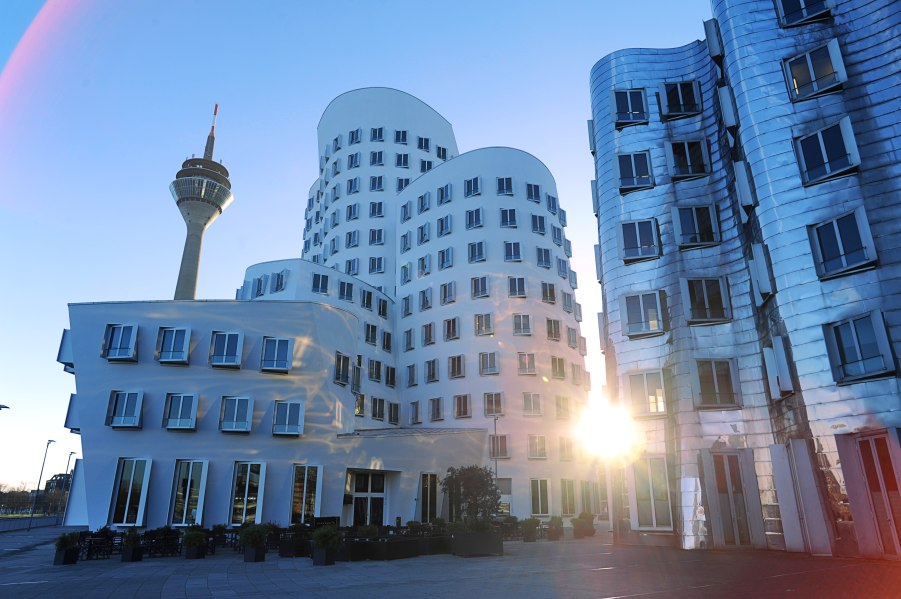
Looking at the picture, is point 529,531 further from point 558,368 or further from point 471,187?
point 471,187

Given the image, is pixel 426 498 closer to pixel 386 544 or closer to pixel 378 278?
pixel 386 544

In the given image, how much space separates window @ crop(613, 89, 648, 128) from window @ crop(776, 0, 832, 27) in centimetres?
700

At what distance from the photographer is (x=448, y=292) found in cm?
5594

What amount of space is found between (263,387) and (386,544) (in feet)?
51.6

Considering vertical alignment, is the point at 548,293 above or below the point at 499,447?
above

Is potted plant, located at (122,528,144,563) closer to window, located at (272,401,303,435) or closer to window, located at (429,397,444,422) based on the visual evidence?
window, located at (272,401,303,435)

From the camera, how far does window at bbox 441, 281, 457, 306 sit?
55312 millimetres

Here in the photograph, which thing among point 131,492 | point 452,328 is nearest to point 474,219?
point 452,328

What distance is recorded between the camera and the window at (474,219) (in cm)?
5675

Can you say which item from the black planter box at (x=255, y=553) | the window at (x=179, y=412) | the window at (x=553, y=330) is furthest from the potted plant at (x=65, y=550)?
the window at (x=553, y=330)

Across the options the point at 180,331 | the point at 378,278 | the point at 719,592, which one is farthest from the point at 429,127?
the point at 719,592

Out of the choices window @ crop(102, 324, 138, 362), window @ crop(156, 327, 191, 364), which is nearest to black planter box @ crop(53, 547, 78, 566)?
window @ crop(156, 327, 191, 364)

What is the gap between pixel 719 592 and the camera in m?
12.8

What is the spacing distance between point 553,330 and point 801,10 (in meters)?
34.4
